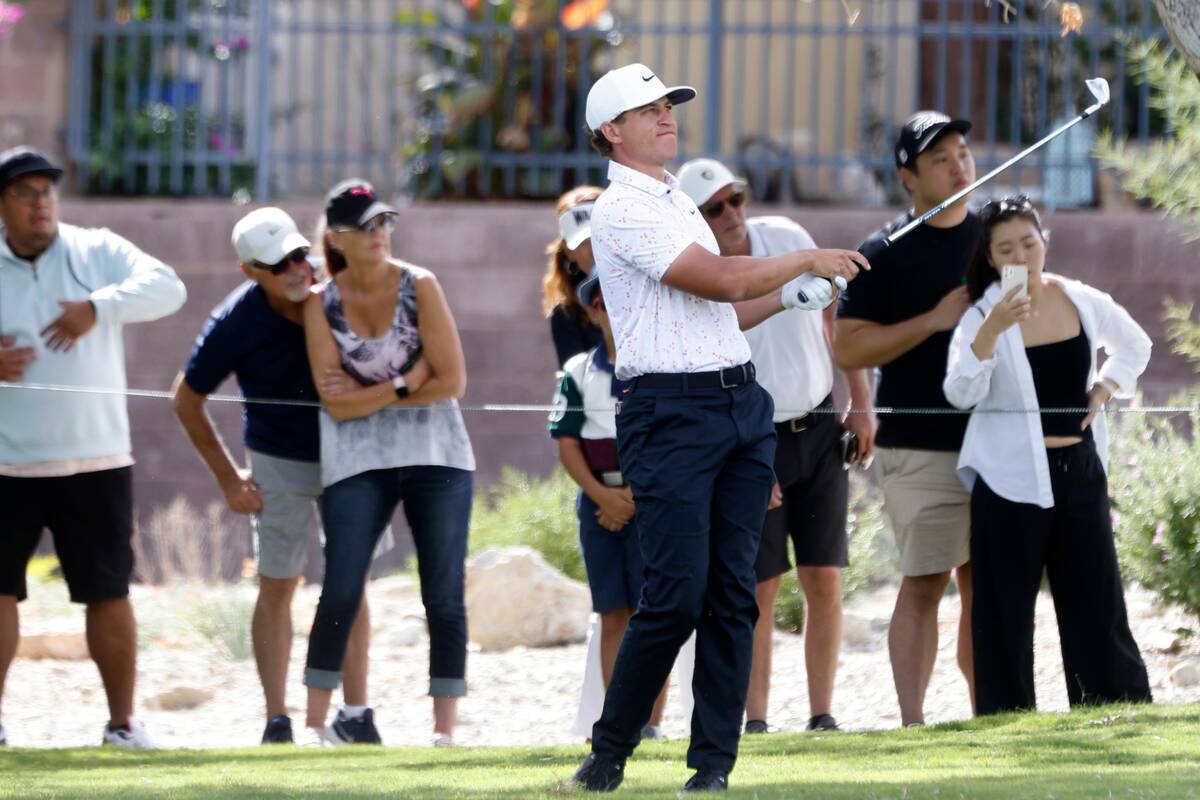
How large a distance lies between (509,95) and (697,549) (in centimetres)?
682

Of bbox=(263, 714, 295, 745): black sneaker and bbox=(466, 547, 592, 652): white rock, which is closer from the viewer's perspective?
bbox=(263, 714, 295, 745): black sneaker

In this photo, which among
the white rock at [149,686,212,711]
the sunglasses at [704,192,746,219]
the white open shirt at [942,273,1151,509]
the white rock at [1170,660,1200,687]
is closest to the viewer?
the white open shirt at [942,273,1151,509]

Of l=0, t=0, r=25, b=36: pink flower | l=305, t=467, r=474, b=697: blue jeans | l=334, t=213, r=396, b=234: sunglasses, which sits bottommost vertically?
l=305, t=467, r=474, b=697: blue jeans

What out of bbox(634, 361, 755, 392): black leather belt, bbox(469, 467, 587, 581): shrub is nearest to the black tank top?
bbox(634, 361, 755, 392): black leather belt

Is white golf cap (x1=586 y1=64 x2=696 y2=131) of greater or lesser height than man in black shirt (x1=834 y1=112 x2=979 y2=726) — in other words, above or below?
above

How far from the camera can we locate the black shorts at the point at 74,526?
713 centimetres

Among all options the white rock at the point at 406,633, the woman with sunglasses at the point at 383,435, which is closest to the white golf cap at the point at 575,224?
the woman with sunglasses at the point at 383,435

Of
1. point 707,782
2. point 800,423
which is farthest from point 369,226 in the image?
point 707,782

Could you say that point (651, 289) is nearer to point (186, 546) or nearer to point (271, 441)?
point (271, 441)

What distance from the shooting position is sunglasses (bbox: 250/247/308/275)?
7031 millimetres

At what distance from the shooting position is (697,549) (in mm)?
5031

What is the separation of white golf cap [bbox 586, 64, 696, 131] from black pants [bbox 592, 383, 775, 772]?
71cm

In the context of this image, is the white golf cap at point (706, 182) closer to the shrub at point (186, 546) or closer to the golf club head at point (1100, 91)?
the golf club head at point (1100, 91)

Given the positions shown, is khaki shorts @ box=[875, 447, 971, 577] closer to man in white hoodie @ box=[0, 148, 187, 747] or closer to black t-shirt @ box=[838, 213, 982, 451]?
black t-shirt @ box=[838, 213, 982, 451]
